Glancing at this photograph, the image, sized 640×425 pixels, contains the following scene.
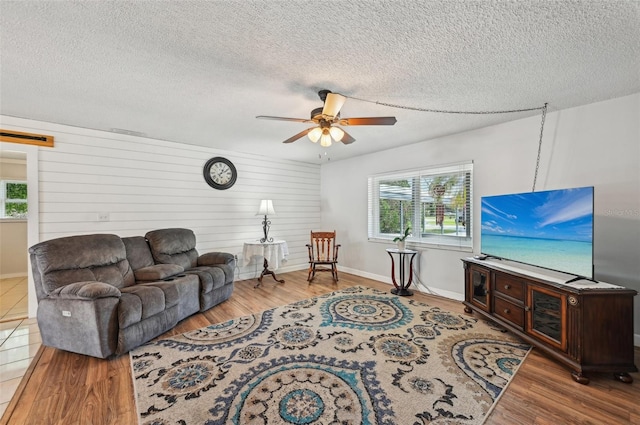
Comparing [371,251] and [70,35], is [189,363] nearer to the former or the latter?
[70,35]

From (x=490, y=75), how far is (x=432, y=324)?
2505 millimetres

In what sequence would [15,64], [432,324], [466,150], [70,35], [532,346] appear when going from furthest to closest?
[466,150]
[432,324]
[532,346]
[15,64]
[70,35]

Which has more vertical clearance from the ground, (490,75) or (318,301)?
(490,75)

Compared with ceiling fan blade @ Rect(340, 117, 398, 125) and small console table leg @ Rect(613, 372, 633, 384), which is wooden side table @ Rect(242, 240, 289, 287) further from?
small console table leg @ Rect(613, 372, 633, 384)

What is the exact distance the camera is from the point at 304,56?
190 centimetres

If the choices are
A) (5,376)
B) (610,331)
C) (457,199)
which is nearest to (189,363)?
(5,376)

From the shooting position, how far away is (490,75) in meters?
2.17

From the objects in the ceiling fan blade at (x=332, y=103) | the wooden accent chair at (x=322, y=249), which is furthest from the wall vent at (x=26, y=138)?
the wooden accent chair at (x=322, y=249)

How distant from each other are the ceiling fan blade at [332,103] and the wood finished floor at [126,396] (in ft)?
8.07

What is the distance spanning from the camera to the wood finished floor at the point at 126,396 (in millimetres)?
1643

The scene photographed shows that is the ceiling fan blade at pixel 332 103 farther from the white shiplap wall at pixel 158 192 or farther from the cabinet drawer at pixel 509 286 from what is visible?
the white shiplap wall at pixel 158 192

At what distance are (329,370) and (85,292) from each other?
2.16 meters

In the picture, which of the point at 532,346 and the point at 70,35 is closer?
the point at 70,35

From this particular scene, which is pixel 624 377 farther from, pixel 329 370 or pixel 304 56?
pixel 304 56
